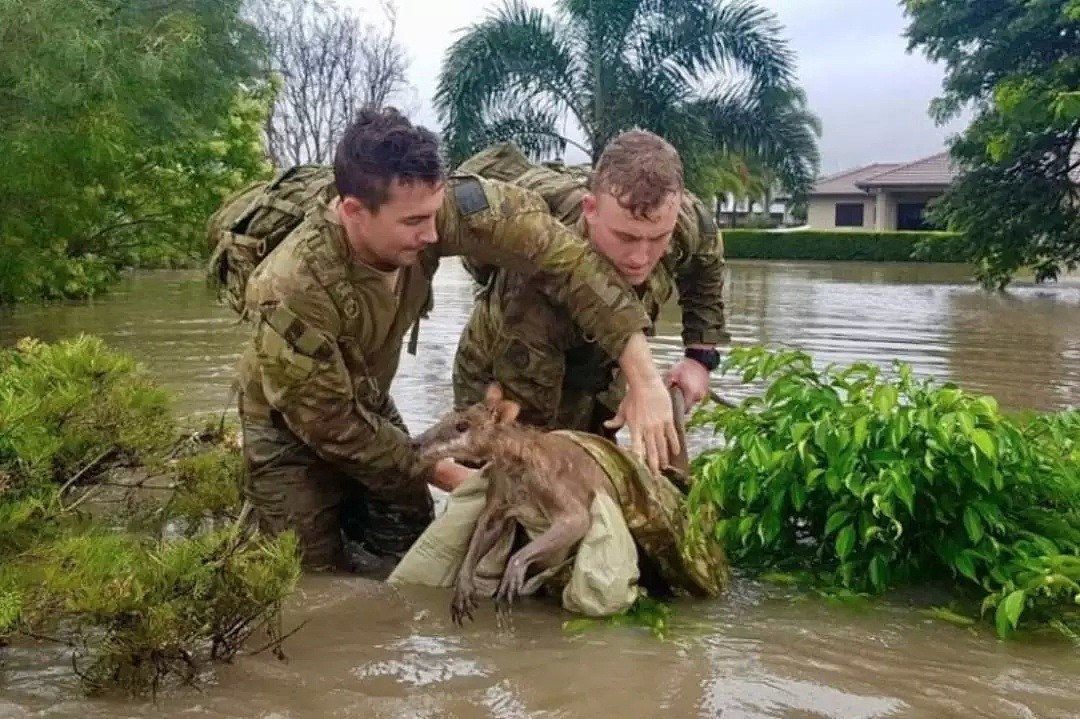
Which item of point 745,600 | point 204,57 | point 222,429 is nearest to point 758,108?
point 204,57

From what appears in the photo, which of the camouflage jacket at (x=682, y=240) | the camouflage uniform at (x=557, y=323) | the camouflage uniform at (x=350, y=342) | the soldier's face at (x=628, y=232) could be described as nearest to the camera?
the camouflage uniform at (x=350, y=342)

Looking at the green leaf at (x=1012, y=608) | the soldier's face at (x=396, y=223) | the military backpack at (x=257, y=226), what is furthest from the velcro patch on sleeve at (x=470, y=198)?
the green leaf at (x=1012, y=608)

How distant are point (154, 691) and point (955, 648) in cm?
240

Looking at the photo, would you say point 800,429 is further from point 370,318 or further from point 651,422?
point 370,318

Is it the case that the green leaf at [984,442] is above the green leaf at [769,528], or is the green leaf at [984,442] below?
above

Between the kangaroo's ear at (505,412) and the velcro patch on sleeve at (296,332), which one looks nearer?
the velcro patch on sleeve at (296,332)

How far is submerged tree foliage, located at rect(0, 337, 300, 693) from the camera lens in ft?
10.8

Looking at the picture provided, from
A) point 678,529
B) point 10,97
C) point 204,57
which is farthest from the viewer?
point 204,57

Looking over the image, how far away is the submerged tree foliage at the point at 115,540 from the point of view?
10.8 ft

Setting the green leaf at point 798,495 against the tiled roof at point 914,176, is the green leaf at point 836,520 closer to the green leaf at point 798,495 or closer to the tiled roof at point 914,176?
the green leaf at point 798,495

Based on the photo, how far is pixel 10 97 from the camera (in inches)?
453

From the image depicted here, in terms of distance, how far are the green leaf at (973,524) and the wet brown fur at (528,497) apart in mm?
1194

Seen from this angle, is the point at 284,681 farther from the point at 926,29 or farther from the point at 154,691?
the point at 926,29

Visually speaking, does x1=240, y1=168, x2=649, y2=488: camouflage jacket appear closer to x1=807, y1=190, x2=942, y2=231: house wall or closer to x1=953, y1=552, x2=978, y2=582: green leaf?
x1=953, y1=552, x2=978, y2=582: green leaf
